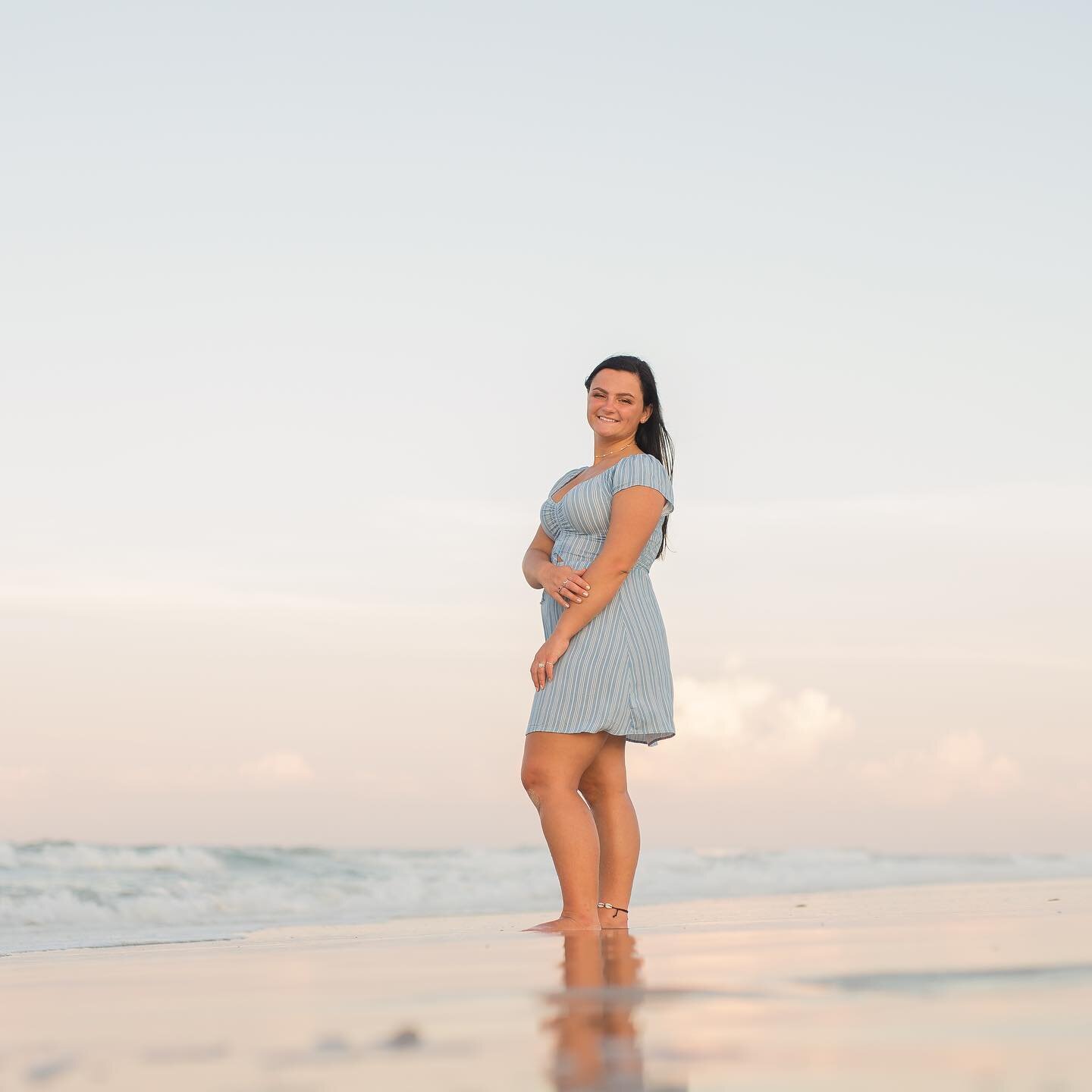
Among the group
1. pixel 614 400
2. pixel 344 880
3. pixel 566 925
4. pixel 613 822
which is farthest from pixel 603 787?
pixel 344 880

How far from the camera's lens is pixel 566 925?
3748mm

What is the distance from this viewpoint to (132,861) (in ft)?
45.1

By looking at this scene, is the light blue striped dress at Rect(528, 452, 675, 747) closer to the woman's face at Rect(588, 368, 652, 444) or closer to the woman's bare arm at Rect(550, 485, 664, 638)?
the woman's bare arm at Rect(550, 485, 664, 638)

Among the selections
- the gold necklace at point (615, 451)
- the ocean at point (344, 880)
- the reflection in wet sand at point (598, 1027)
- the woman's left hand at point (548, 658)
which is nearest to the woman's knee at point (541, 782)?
the woman's left hand at point (548, 658)

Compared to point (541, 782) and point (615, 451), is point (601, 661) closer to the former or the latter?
point (541, 782)

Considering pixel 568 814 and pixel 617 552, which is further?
pixel 617 552

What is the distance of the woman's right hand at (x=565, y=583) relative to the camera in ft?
13.2

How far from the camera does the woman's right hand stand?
4016mm

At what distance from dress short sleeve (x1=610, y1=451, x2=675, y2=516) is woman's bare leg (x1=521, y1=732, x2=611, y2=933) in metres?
0.74

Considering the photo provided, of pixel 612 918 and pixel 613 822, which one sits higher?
pixel 613 822

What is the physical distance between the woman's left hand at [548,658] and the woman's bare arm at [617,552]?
2 cm

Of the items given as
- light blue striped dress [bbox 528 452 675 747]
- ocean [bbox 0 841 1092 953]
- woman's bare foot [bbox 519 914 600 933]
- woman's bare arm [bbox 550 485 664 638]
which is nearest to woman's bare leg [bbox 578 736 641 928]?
light blue striped dress [bbox 528 452 675 747]

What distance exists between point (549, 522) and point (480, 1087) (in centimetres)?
331

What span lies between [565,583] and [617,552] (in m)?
0.18
